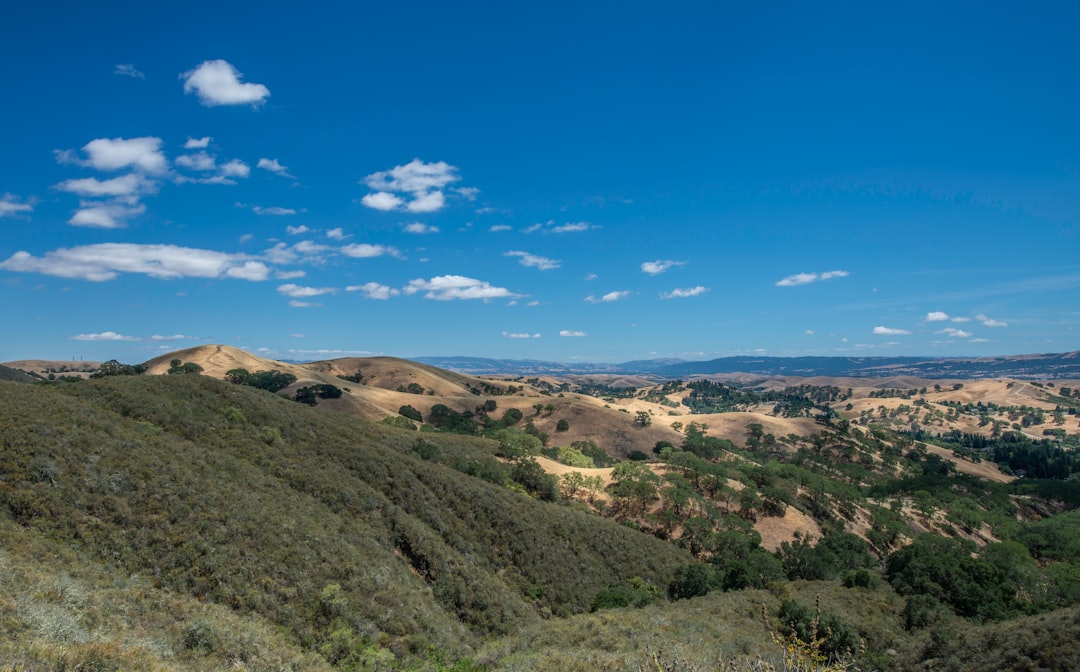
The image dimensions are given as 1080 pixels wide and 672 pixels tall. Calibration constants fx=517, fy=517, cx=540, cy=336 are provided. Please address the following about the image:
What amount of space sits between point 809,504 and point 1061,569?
24.5 m

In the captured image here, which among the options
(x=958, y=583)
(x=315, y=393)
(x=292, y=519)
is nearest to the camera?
(x=292, y=519)

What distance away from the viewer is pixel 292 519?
29.0 m

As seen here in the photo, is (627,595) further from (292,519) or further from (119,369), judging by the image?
(119,369)

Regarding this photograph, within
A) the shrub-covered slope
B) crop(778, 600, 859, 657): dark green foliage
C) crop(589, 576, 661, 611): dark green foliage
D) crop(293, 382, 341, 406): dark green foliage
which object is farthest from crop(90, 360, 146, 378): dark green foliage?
crop(778, 600, 859, 657): dark green foliage

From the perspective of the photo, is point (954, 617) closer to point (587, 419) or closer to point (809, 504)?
point (809, 504)

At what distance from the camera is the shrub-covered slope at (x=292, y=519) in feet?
74.7

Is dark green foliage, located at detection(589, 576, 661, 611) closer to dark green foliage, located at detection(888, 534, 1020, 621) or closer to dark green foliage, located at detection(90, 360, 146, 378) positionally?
dark green foliage, located at detection(888, 534, 1020, 621)

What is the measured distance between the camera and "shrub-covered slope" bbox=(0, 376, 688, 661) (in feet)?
74.7

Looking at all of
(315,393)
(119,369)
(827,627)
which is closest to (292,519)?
(827,627)

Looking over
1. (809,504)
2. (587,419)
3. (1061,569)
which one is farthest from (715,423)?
(1061,569)

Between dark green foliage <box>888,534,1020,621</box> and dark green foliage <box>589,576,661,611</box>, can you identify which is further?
dark green foliage <box>888,534,1020,621</box>

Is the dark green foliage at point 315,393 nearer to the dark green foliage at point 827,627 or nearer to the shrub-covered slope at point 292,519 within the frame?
the shrub-covered slope at point 292,519

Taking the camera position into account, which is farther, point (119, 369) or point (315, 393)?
point (119, 369)

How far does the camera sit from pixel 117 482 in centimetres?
2523
